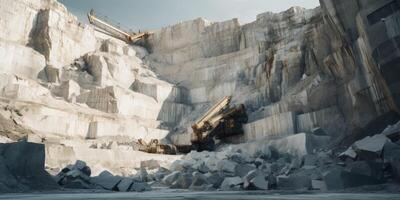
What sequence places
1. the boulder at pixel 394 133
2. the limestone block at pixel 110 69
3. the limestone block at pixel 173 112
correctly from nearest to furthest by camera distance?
the boulder at pixel 394 133 → the limestone block at pixel 110 69 → the limestone block at pixel 173 112

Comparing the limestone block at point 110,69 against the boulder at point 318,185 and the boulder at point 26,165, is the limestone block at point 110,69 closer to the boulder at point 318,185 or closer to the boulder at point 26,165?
the boulder at point 26,165

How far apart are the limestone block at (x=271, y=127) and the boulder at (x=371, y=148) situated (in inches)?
424

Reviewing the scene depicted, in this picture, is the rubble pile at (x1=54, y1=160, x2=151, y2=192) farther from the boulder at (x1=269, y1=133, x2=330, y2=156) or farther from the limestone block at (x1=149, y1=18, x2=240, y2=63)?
the limestone block at (x1=149, y1=18, x2=240, y2=63)

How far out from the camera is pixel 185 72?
40.0m

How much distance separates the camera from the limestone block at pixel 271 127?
1950 centimetres

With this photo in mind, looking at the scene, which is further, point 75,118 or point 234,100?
point 234,100

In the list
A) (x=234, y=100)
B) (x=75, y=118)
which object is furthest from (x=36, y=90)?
(x=234, y=100)

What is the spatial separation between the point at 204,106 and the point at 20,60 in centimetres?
1818

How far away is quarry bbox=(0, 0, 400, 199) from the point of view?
766 centimetres

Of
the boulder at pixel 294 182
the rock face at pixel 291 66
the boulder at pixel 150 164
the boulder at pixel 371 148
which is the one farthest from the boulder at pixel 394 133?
the boulder at pixel 150 164

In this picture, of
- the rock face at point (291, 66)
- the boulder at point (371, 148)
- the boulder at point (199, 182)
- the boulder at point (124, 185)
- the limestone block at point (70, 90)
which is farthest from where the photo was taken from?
the limestone block at point (70, 90)

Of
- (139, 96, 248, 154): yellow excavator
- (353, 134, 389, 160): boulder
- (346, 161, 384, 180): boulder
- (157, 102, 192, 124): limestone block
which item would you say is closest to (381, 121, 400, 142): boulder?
(353, 134, 389, 160): boulder

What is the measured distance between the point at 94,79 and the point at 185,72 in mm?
11283

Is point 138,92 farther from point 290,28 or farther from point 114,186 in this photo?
point 114,186
